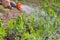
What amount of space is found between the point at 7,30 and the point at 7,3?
3.35 feet

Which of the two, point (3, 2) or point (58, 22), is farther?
point (58, 22)

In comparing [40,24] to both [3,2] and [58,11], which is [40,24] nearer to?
[3,2]

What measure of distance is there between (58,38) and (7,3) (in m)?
1.26

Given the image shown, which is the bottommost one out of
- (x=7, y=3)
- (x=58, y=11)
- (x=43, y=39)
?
(x=58, y=11)

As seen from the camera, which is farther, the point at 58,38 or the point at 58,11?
the point at 58,11

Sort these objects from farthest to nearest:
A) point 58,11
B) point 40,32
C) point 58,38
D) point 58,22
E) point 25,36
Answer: point 58,11 < point 58,22 < point 58,38 < point 40,32 < point 25,36

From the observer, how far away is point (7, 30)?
384cm

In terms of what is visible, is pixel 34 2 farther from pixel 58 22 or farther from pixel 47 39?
pixel 47 39

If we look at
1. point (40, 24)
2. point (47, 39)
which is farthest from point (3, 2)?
point (47, 39)

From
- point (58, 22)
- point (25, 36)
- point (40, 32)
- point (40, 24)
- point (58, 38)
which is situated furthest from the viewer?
point (58, 22)

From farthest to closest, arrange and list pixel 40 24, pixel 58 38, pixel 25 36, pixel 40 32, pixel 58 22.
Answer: pixel 58 22 → pixel 58 38 → pixel 40 24 → pixel 40 32 → pixel 25 36

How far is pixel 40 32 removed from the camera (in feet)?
13.4

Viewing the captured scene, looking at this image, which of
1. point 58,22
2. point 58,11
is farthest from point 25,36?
point 58,11

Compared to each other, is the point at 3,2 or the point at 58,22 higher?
the point at 3,2
